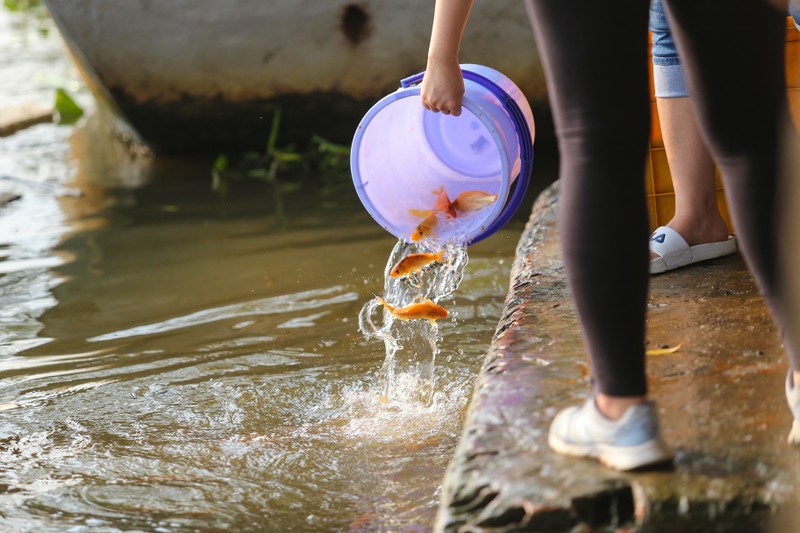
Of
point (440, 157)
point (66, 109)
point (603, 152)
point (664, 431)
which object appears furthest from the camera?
point (66, 109)

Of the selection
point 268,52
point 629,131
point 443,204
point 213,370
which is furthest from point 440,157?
point 268,52

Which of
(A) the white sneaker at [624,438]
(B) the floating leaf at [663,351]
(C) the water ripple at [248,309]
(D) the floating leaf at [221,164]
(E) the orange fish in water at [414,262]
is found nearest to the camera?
(A) the white sneaker at [624,438]

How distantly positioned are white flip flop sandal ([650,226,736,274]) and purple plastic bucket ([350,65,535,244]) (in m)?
0.41

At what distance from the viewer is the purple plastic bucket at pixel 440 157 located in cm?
255

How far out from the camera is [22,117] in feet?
25.7

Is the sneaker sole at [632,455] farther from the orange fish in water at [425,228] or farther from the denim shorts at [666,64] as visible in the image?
the denim shorts at [666,64]

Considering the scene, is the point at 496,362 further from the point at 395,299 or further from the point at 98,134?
the point at 98,134

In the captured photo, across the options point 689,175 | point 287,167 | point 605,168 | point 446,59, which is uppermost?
point 446,59

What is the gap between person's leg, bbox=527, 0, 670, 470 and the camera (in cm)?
146

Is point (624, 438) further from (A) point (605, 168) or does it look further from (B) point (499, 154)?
(B) point (499, 154)

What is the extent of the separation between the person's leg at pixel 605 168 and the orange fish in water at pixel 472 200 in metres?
1.18

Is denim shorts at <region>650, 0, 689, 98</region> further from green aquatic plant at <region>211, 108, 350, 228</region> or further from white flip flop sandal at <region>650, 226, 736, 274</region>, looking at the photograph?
green aquatic plant at <region>211, 108, 350, 228</region>

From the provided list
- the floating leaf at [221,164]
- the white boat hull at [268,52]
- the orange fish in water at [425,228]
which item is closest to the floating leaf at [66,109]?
the white boat hull at [268,52]

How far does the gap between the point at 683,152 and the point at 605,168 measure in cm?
131
